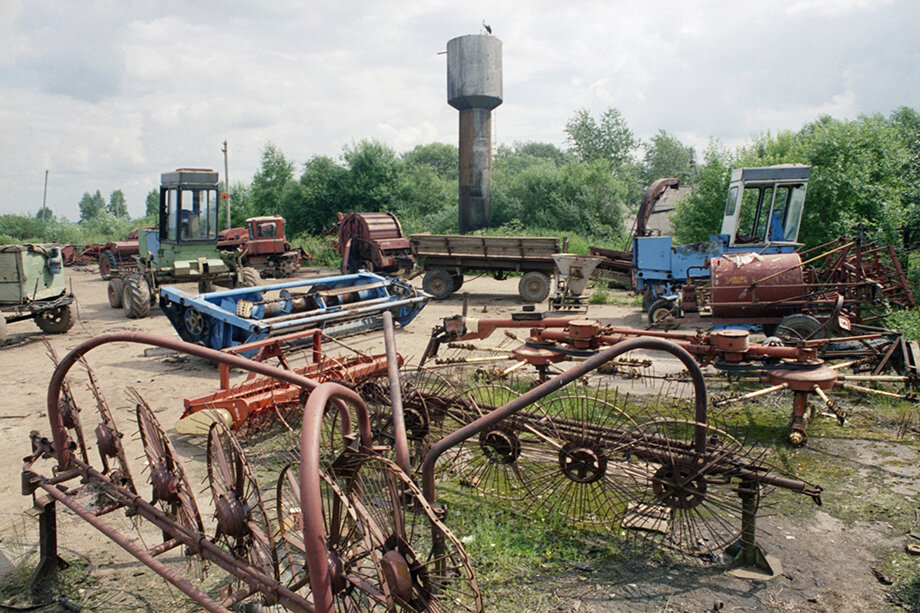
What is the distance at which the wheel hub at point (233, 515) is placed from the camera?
2.62 metres

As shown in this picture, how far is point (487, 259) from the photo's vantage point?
543 inches

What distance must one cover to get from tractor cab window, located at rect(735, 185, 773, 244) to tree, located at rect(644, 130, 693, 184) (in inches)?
1717

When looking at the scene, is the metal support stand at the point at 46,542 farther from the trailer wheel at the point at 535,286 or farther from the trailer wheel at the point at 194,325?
the trailer wheel at the point at 535,286

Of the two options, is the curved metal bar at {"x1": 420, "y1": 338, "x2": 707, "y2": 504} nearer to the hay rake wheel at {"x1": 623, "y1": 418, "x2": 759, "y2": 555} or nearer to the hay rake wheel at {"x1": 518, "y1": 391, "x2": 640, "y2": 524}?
the hay rake wheel at {"x1": 623, "y1": 418, "x2": 759, "y2": 555}

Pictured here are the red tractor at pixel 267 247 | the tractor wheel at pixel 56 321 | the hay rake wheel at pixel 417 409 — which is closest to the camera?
the hay rake wheel at pixel 417 409

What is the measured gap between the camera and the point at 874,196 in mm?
12844

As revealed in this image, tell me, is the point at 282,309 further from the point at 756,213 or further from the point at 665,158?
the point at 665,158

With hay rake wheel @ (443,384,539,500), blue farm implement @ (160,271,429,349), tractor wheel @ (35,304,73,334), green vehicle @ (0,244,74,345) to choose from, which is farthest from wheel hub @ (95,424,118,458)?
tractor wheel @ (35,304,73,334)

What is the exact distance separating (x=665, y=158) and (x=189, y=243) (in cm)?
4929

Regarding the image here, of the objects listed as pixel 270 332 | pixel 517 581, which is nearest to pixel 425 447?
pixel 517 581

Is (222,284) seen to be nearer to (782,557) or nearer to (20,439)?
(20,439)

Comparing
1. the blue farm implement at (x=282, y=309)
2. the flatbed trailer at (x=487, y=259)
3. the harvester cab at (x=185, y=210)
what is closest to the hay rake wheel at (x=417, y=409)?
the blue farm implement at (x=282, y=309)

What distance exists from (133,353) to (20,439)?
11.4ft

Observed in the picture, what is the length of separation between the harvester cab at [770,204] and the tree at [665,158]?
44.6m
